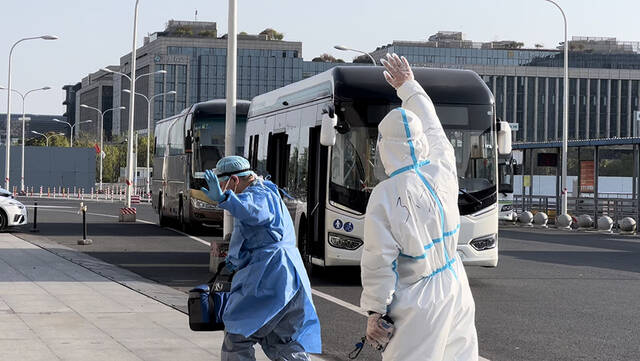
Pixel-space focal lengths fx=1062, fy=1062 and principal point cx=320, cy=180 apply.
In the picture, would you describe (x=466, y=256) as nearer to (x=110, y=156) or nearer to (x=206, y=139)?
(x=206, y=139)

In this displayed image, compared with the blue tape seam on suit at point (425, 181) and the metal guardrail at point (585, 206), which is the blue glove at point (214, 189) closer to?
the blue tape seam on suit at point (425, 181)

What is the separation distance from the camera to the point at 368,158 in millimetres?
15570

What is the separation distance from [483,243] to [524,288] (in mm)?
889

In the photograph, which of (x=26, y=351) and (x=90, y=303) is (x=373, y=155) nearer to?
(x=90, y=303)

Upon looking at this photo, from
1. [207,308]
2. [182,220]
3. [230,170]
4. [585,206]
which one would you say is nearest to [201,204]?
[182,220]

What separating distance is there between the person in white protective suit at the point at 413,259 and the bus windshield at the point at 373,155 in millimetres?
10394

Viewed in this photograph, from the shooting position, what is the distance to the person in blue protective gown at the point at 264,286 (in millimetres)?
6184

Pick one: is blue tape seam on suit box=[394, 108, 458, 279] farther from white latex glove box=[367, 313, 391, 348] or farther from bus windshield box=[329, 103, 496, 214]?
bus windshield box=[329, 103, 496, 214]

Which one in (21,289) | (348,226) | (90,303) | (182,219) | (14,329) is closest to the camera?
(14,329)

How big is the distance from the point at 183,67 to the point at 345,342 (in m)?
140

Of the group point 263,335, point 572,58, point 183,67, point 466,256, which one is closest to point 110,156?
point 183,67

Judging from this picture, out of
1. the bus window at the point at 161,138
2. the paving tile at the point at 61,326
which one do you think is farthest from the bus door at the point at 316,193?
the bus window at the point at 161,138

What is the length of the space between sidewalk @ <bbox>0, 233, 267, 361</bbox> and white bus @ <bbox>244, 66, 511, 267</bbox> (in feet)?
8.58

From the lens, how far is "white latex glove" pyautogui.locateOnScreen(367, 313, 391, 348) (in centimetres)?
472
